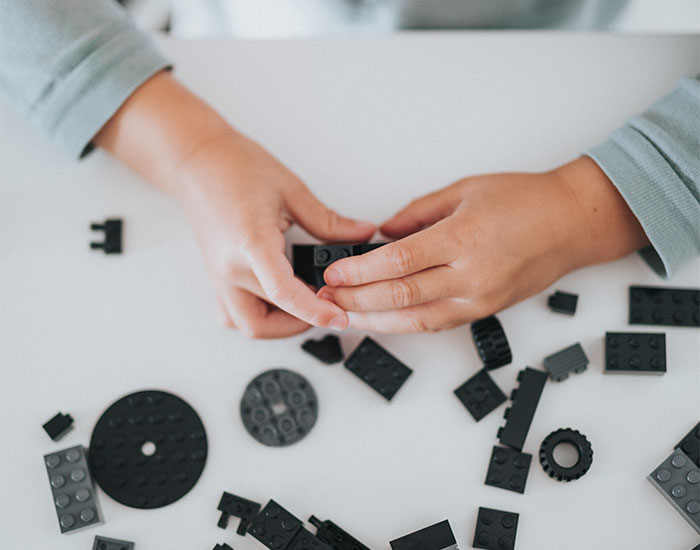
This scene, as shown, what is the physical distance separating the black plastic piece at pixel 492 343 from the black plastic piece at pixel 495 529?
15 centimetres

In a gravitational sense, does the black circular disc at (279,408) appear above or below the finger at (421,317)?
below

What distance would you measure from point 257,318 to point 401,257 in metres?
0.18

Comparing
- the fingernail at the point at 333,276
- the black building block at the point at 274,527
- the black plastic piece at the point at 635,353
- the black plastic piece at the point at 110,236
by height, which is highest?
the black plastic piece at the point at 110,236

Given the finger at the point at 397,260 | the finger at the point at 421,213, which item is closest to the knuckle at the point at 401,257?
the finger at the point at 397,260

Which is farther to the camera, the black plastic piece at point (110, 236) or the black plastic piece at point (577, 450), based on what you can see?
the black plastic piece at point (110, 236)

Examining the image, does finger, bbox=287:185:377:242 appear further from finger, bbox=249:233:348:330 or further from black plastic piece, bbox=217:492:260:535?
black plastic piece, bbox=217:492:260:535

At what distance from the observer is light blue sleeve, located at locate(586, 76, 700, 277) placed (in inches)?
23.5

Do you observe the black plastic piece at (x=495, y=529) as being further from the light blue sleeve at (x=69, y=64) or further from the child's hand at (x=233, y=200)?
the light blue sleeve at (x=69, y=64)

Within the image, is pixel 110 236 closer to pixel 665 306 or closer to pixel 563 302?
pixel 563 302

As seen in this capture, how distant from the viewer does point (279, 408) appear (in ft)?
2.01

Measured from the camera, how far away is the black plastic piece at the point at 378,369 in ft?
2.03

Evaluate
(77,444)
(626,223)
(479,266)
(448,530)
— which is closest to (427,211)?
(479,266)

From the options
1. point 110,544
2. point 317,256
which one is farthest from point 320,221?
point 110,544

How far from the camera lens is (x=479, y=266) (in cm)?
60
